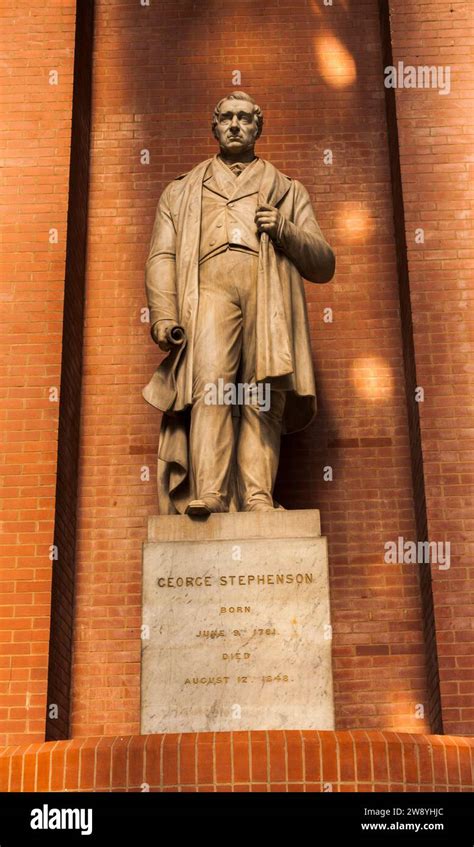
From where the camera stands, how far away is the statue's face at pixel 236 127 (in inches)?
277

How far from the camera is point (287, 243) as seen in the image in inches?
265

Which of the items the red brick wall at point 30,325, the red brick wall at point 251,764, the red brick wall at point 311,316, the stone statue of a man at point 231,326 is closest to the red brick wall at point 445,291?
the red brick wall at point 311,316

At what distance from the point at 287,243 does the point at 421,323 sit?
1.61m

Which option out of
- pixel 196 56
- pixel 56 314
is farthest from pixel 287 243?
pixel 196 56

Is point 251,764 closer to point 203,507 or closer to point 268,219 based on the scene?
point 203,507

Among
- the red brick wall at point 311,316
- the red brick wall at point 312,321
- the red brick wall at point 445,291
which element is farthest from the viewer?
the red brick wall at point 312,321

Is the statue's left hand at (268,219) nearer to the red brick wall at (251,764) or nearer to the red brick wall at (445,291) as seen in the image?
the red brick wall at (445,291)

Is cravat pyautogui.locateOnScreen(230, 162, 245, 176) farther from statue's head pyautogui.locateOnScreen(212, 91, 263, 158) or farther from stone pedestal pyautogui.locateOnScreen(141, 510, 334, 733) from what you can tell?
stone pedestal pyautogui.locateOnScreen(141, 510, 334, 733)

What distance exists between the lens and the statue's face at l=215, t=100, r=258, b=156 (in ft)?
23.1

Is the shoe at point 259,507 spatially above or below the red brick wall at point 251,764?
above

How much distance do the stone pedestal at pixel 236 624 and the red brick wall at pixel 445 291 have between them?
1605 millimetres

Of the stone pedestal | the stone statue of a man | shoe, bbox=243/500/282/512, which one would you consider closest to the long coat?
the stone statue of a man

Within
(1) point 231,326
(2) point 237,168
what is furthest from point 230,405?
(2) point 237,168

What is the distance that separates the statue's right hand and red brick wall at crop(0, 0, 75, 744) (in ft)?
4.51
